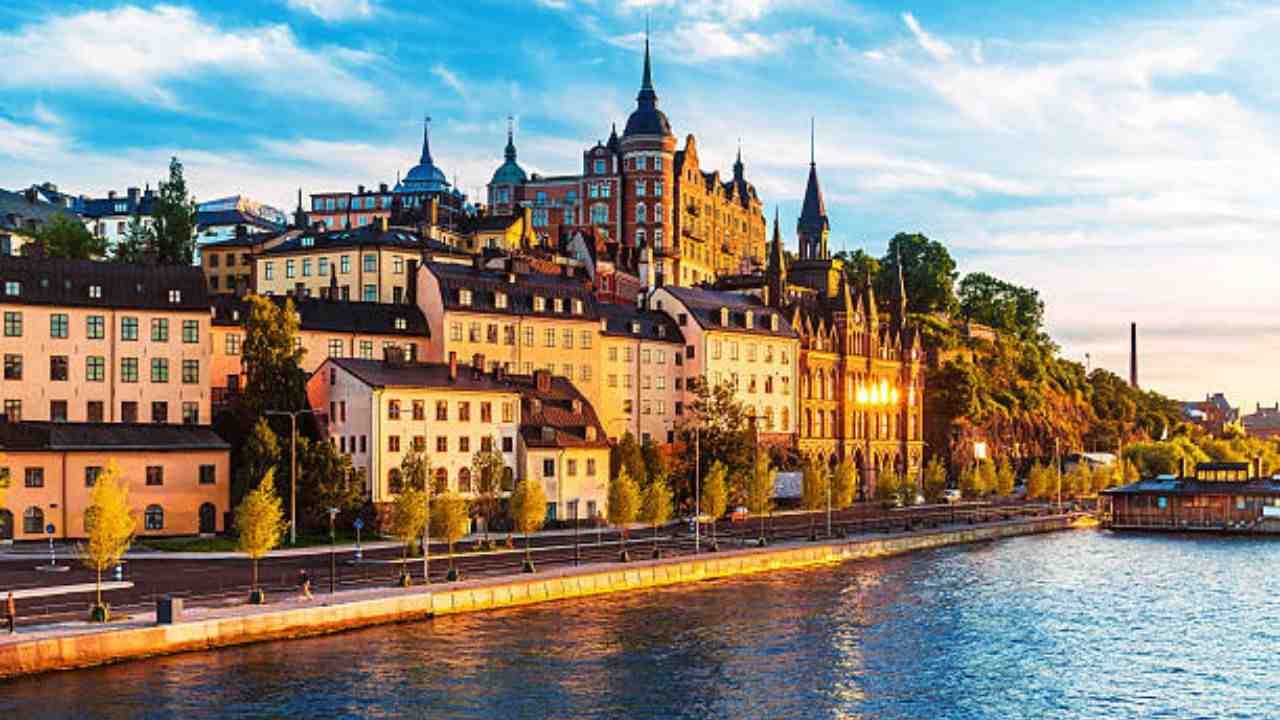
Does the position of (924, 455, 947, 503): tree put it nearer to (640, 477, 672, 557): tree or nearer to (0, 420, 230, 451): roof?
(640, 477, 672, 557): tree

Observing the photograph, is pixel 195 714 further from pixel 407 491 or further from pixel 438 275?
pixel 438 275

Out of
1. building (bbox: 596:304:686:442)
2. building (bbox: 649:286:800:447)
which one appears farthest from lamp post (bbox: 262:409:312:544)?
building (bbox: 649:286:800:447)

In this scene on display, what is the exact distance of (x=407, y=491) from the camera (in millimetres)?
82625

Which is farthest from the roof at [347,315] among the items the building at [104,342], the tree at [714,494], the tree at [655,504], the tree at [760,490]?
the tree at [760,490]

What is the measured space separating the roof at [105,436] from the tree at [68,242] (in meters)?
34.8

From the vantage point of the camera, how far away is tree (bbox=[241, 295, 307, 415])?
3819 inches

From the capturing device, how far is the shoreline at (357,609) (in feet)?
177

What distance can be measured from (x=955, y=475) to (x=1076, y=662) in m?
121

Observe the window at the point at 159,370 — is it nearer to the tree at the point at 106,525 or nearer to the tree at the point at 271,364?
the tree at the point at 271,364

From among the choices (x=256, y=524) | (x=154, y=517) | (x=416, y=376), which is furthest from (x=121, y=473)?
(x=256, y=524)

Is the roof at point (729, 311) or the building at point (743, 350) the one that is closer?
the building at point (743, 350)

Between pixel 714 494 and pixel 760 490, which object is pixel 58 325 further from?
pixel 760 490

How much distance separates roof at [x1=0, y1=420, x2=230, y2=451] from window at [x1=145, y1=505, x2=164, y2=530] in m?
3.70

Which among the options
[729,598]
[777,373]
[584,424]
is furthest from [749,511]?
[729,598]
